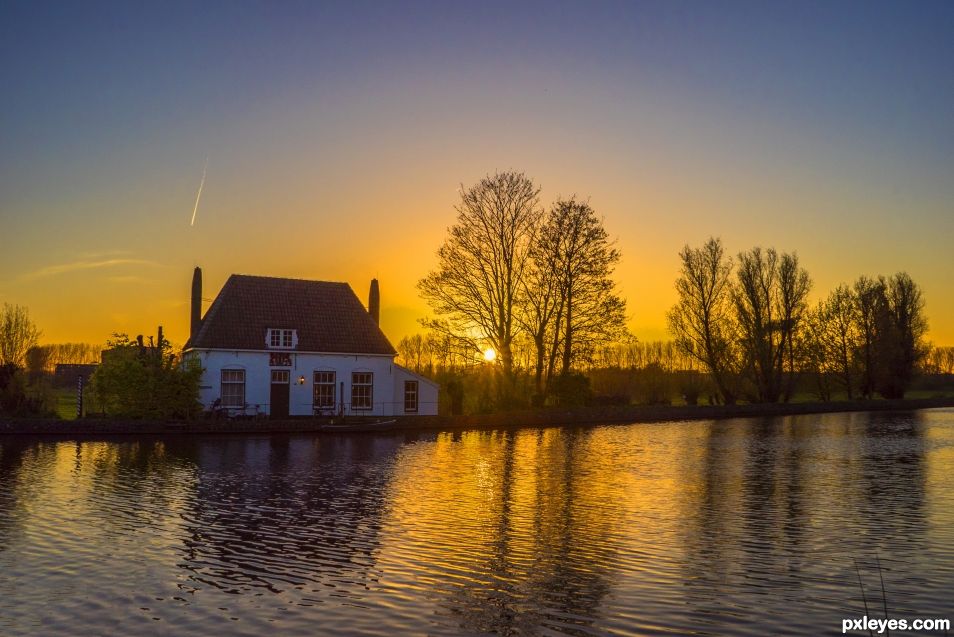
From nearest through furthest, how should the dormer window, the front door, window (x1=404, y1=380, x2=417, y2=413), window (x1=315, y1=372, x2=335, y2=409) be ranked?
1. the front door
2. the dormer window
3. window (x1=315, y1=372, x2=335, y2=409)
4. window (x1=404, y1=380, x2=417, y2=413)

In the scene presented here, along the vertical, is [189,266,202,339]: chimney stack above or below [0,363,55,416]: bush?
above

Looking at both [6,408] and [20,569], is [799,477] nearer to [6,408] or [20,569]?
[20,569]

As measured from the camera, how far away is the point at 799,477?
20.0 metres

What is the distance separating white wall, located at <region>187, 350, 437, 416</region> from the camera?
3925cm

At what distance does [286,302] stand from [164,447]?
16170mm

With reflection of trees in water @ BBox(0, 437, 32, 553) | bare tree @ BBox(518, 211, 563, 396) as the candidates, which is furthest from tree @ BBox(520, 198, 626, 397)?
reflection of trees in water @ BBox(0, 437, 32, 553)

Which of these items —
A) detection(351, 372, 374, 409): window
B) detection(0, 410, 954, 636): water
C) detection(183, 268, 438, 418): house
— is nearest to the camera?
detection(0, 410, 954, 636): water

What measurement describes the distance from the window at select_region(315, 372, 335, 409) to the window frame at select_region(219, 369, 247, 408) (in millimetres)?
3831

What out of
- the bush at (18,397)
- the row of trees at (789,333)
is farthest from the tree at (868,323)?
the bush at (18,397)

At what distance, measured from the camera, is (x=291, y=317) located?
42344mm

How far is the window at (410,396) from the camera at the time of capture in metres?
44.2

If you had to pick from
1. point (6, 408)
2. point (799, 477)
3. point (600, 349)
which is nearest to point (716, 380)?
point (600, 349)

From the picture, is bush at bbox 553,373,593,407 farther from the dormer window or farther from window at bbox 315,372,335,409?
the dormer window

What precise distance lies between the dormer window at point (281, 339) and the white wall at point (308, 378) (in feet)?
1.98
